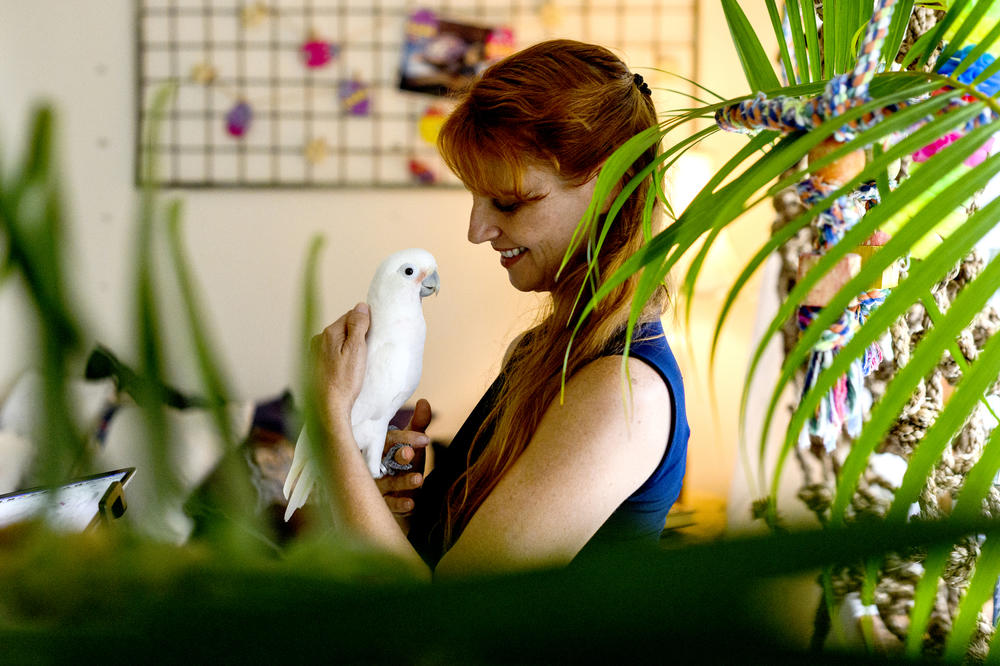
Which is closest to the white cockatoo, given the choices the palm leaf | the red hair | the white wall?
the red hair

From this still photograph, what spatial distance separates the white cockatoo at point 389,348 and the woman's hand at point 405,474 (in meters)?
0.03

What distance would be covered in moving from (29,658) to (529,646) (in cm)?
5

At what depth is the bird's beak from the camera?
33.4 inches

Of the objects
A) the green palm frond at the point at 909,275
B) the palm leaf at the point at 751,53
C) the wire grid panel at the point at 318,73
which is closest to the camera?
the green palm frond at the point at 909,275

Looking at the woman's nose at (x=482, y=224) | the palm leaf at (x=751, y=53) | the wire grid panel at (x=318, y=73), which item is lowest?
the woman's nose at (x=482, y=224)

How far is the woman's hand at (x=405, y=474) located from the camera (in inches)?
33.9

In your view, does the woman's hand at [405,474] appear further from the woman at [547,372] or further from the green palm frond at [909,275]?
the green palm frond at [909,275]

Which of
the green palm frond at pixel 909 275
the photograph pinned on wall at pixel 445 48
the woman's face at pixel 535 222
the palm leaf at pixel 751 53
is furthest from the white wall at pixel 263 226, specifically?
the green palm frond at pixel 909 275

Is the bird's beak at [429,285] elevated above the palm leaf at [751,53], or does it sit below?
below

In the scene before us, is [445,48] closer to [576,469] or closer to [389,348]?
[389,348]

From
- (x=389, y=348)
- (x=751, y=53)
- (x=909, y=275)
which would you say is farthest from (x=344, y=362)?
(x=909, y=275)

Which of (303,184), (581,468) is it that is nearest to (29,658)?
(581,468)

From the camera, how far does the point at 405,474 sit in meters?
0.92

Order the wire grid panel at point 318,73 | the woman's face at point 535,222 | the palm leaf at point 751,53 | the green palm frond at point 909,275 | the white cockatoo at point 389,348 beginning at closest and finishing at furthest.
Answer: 1. the green palm frond at point 909,275
2. the palm leaf at point 751,53
3. the white cockatoo at point 389,348
4. the woman's face at point 535,222
5. the wire grid panel at point 318,73
